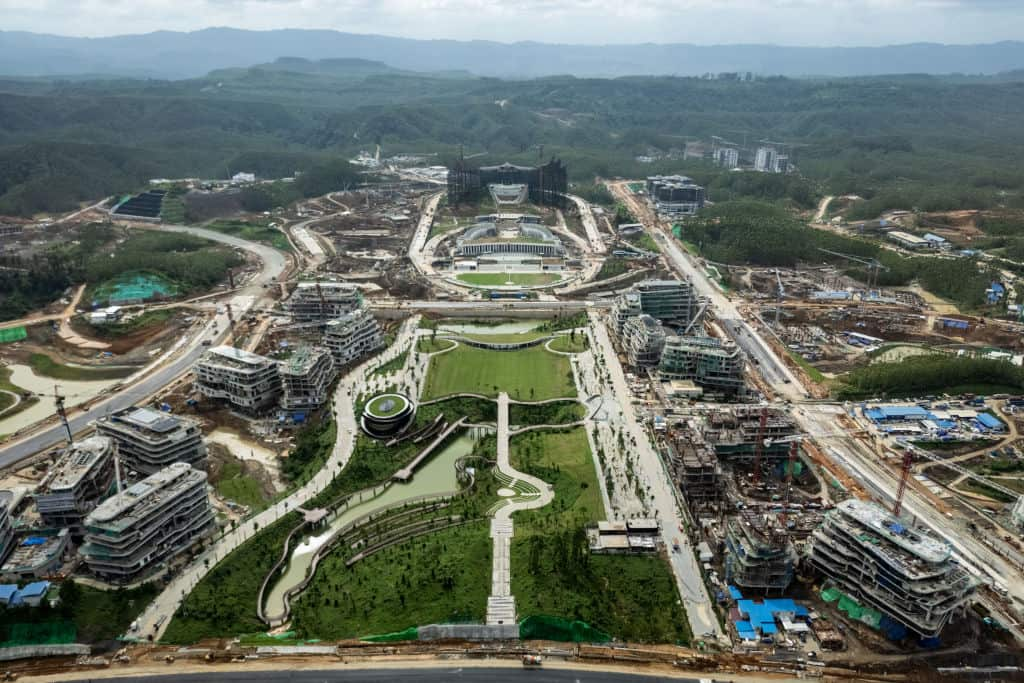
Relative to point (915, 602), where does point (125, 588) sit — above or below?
below

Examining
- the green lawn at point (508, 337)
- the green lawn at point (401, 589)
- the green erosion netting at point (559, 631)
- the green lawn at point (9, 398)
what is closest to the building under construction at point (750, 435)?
the green lawn at point (401, 589)

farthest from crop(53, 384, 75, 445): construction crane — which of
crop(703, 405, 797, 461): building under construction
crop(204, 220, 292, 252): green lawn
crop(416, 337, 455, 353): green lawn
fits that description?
crop(204, 220, 292, 252): green lawn

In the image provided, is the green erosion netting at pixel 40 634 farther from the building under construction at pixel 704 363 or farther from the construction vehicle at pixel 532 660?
the building under construction at pixel 704 363

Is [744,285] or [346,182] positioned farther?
[346,182]

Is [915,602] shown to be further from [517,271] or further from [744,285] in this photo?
[517,271]

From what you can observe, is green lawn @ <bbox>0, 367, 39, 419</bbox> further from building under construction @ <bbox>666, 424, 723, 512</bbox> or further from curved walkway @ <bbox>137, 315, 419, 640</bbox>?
building under construction @ <bbox>666, 424, 723, 512</bbox>

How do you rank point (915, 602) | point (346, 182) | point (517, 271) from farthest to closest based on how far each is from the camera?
point (346, 182) → point (517, 271) → point (915, 602)

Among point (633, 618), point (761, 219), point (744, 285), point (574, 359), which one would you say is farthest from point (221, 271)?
point (761, 219)
